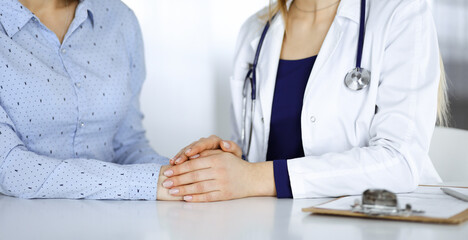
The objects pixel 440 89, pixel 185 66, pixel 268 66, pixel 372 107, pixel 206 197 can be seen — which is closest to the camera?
pixel 206 197

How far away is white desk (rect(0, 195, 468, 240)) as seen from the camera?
97cm

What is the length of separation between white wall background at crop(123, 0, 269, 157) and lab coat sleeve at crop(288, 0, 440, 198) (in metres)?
1.10

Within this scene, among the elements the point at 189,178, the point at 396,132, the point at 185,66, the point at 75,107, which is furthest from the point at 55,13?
the point at 396,132

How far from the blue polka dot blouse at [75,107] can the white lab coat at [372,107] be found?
39cm

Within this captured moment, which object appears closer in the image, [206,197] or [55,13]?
[206,197]

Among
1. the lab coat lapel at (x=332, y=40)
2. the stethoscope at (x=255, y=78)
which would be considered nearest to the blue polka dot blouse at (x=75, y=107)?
the stethoscope at (x=255, y=78)

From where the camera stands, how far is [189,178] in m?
1.34

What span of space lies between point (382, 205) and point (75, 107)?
844 mm

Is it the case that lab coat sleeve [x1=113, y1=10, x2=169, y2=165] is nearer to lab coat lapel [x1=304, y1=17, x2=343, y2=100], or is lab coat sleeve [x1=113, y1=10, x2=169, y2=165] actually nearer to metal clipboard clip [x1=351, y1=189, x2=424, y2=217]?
lab coat lapel [x1=304, y1=17, x2=343, y2=100]

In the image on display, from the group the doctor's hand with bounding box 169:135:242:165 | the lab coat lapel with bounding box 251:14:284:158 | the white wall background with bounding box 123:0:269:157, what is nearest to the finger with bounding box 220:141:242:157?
the doctor's hand with bounding box 169:135:242:165

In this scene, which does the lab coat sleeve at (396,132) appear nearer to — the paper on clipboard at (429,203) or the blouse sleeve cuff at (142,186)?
the paper on clipboard at (429,203)

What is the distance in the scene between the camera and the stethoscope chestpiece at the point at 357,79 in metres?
1.42

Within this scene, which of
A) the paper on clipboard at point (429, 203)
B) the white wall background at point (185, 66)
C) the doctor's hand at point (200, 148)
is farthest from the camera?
the white wall background at point (185, 66)

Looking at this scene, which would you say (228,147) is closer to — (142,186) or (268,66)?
(142,186)
